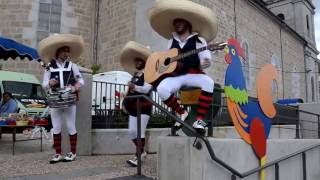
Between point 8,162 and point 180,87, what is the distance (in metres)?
3.39

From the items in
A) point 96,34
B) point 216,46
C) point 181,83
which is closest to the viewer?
point 216,46

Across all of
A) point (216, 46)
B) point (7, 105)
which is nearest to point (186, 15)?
point (216, 46)

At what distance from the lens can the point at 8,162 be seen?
6301 mm

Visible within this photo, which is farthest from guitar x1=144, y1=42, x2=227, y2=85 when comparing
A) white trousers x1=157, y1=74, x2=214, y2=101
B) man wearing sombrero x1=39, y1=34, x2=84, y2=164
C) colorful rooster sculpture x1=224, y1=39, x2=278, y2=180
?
man wearing sombrero x1=39, y1=34, x2=84, y2=164

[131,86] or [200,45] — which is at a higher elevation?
[200,45]

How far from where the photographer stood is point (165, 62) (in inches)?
182

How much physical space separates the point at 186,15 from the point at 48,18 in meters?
14.8

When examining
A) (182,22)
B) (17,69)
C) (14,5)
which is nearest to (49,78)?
(182,22)

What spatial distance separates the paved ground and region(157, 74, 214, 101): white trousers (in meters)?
1.47

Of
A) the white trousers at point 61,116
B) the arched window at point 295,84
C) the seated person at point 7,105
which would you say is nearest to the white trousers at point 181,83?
the white trousers at point 61,116

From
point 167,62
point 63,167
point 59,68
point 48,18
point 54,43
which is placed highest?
point 48,18

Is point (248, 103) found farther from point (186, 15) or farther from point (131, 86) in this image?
point (131, 86)

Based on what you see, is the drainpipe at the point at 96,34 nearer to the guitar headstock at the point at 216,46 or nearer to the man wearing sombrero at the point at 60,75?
the man wearing sombrero at the point at 60,75

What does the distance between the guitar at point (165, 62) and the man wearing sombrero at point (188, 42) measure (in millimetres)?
51
